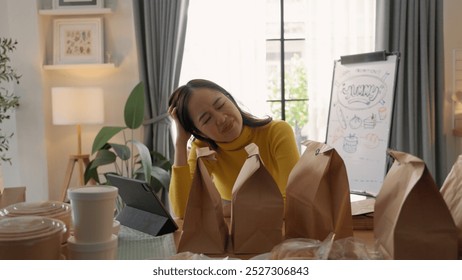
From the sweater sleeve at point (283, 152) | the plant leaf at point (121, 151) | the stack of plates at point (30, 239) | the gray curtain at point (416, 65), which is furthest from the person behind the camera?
the gray curtain at point (416, 65)

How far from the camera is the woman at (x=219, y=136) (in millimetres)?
1538

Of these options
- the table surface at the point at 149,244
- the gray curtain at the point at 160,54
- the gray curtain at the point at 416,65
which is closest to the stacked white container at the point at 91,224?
the table surface at the point at 149,244

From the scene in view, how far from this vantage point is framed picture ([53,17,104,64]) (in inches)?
139

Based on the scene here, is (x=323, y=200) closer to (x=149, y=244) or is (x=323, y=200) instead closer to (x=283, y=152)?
(x=149, y=244)

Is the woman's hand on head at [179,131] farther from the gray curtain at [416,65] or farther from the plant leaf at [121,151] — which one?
the gray curtain at [416,65]

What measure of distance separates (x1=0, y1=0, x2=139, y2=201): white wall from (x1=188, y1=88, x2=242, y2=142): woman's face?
2176mm

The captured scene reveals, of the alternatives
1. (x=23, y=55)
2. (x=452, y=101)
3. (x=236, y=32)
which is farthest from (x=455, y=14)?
(x=23, y=55)

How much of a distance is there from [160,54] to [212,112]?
7.05ft

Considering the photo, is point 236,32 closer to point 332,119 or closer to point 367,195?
point 332,119

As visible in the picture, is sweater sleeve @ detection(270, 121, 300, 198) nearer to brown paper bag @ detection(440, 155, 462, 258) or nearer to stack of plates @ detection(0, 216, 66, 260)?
brown paper bag @ detection(440, 155, 462, 258)

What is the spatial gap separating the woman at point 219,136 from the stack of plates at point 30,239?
81cm

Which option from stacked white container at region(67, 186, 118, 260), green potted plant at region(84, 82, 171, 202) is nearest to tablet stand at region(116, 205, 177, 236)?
stacked white container at region(67, 186, 118, 260)

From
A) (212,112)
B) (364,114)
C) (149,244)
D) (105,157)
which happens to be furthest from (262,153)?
(105,157)

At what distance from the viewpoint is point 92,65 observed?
3.49 meters
